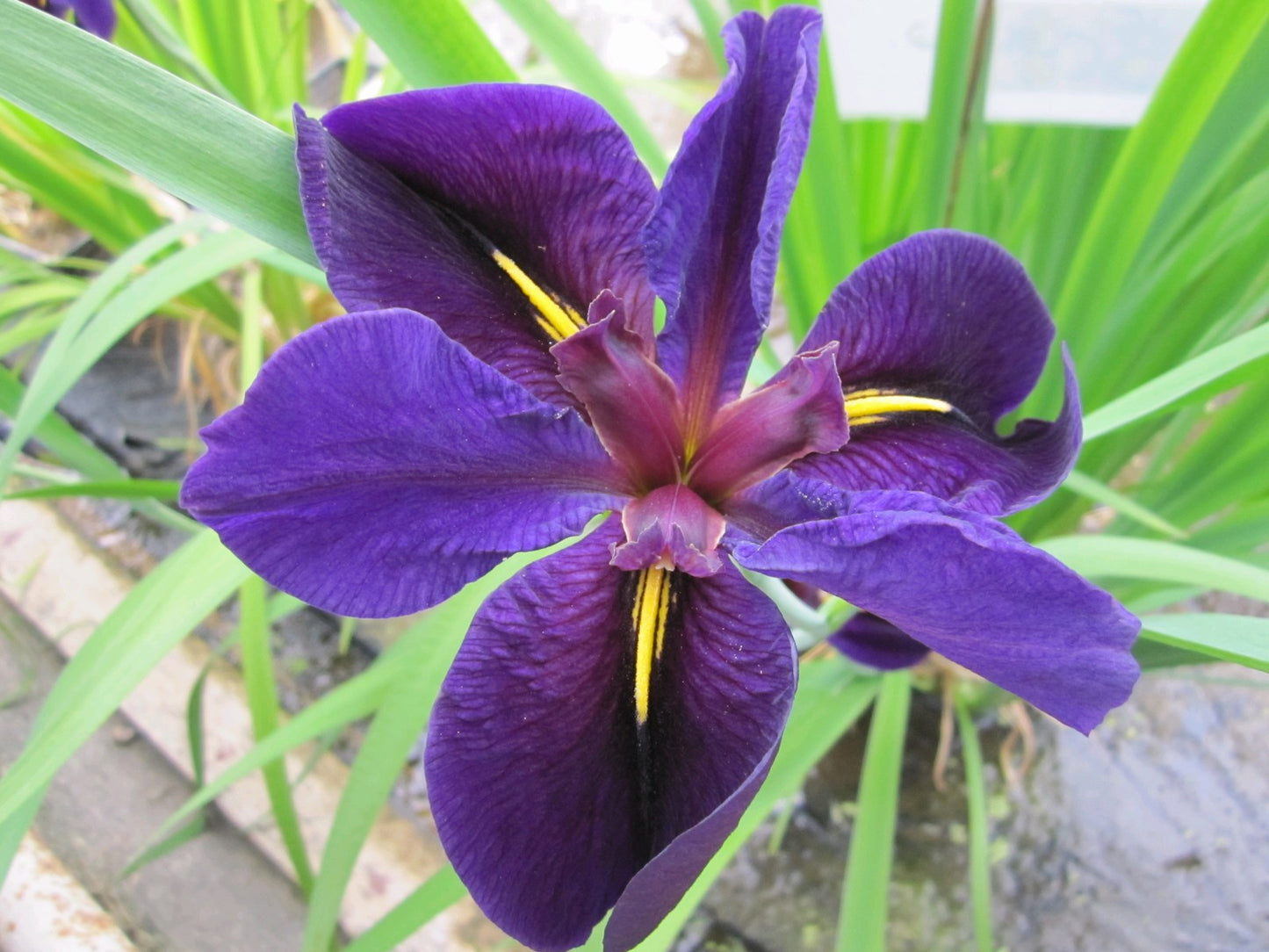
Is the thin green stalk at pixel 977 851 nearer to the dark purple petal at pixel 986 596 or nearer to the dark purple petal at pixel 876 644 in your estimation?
the dark purple petal at pixel 876 644

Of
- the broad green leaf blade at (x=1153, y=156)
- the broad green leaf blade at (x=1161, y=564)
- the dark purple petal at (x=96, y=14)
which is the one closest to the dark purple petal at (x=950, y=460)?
the broad green leaf blade at (x=1161, y=564)

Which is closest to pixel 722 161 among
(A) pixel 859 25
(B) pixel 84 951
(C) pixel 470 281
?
(C) pixel 470 281

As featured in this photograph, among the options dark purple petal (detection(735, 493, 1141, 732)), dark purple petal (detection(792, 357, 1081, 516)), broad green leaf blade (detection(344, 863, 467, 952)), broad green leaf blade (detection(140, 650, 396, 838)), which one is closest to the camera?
dark purple petal (detection(735, 493, 1141, 732))

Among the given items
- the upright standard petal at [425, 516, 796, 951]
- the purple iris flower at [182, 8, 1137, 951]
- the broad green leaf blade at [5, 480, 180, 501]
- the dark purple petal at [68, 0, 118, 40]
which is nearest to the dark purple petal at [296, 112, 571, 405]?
the purple iris flower at [182, 8, 1137, 951]

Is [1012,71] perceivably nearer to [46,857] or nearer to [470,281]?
[470,281]

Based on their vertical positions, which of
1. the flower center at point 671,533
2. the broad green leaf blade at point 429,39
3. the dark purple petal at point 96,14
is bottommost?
the flower center at point 671,533

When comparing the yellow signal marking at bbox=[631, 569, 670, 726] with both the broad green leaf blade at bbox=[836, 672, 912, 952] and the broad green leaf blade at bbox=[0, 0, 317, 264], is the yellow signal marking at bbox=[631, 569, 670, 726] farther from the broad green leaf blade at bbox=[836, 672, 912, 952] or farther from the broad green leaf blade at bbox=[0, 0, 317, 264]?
the broad green leaf blade at bbox=[836, 672, 912, 952]

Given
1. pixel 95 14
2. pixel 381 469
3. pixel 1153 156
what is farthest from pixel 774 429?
pixel 95 14
